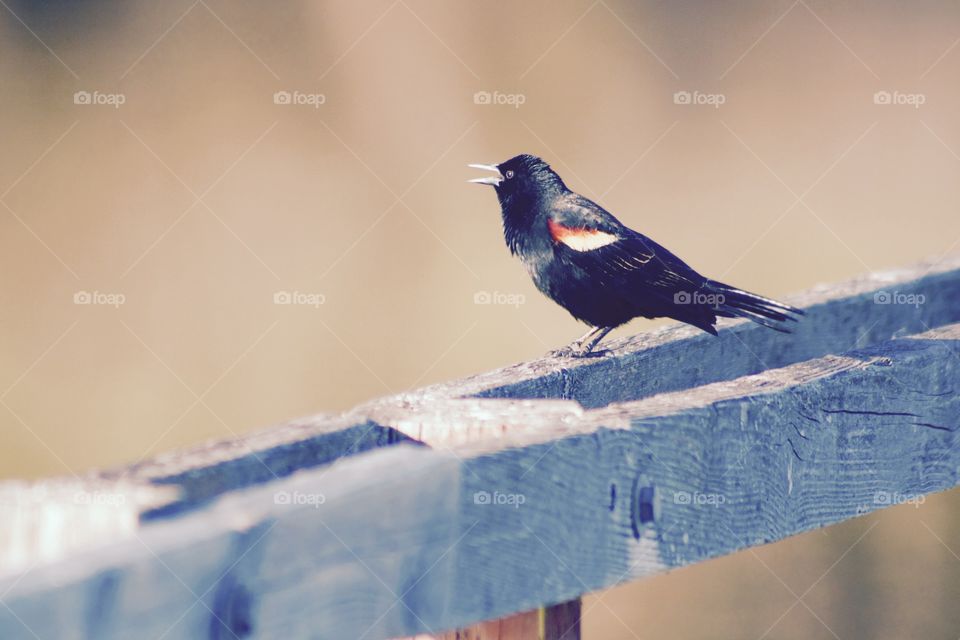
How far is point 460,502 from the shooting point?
1.20 m

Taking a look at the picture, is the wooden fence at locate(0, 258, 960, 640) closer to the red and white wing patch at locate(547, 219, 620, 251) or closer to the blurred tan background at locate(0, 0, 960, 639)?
the red and white wing patch at locate(547, 219, 620, 251)

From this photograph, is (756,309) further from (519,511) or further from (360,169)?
(360,169)

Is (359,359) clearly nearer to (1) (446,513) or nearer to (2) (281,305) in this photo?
(2) (281,305)

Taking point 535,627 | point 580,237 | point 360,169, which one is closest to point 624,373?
point 535,627

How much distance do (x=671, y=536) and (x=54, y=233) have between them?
4278 millimetres

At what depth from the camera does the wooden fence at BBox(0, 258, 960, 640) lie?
1.00m

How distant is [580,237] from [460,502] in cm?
261

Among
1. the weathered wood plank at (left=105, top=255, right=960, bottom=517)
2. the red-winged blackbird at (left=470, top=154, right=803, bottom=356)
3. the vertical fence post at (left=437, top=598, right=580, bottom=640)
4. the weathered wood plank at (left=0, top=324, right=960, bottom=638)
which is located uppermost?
the red-winged blackbird at (left=470, top=154, right=803, bottom=356)

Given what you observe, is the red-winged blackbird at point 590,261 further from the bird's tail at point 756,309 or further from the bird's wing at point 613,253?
the bird's tail at point 756,309

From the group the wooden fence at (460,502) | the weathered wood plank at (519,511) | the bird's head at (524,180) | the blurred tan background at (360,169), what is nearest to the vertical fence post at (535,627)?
the wooden fence at (460,502)

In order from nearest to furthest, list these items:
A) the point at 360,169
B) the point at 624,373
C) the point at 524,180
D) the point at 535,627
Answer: the point at 535,627
the point at 624,373
the point at 524,180
the point at 360,169

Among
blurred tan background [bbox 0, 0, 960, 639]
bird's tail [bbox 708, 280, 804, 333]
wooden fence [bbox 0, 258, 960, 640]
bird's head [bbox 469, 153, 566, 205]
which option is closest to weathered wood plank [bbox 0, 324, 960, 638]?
wooden fence [bbox 0, 258, 960, 640]

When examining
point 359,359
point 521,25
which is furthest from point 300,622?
point 521,25

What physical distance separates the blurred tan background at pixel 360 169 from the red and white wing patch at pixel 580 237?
4.45 ft
